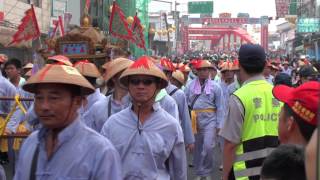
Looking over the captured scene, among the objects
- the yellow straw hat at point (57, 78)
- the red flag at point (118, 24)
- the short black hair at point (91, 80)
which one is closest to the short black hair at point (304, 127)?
the yellow straw hat at point (57, 78)

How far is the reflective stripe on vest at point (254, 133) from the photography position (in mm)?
4445

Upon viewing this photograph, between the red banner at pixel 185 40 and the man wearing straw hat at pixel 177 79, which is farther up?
the red banner at pixel 185 40

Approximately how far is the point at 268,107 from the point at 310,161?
8.80 ft

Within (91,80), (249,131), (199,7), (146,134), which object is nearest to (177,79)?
(91,80)

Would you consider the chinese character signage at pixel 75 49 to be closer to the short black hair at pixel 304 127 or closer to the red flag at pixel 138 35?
the red flag at pixel 138 35

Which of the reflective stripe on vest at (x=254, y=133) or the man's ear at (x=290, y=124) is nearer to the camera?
the man's ear at (x=290, y=124)

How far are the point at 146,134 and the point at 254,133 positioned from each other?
86cm

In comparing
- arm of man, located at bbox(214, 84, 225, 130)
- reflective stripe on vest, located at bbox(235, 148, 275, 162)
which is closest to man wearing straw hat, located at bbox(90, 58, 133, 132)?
reflective stripe on vest, located at bbox(235, 148, 275, 162)

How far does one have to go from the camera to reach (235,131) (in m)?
4.46

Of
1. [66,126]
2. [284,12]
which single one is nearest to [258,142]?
[66,126]

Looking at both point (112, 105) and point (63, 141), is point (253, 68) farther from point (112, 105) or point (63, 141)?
point (63, 141)

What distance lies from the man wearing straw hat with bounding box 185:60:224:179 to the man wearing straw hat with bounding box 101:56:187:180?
15.7ft

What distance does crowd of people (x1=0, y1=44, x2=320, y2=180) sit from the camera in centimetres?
283

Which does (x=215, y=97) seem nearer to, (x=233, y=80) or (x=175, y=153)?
(x=233, y=80)
